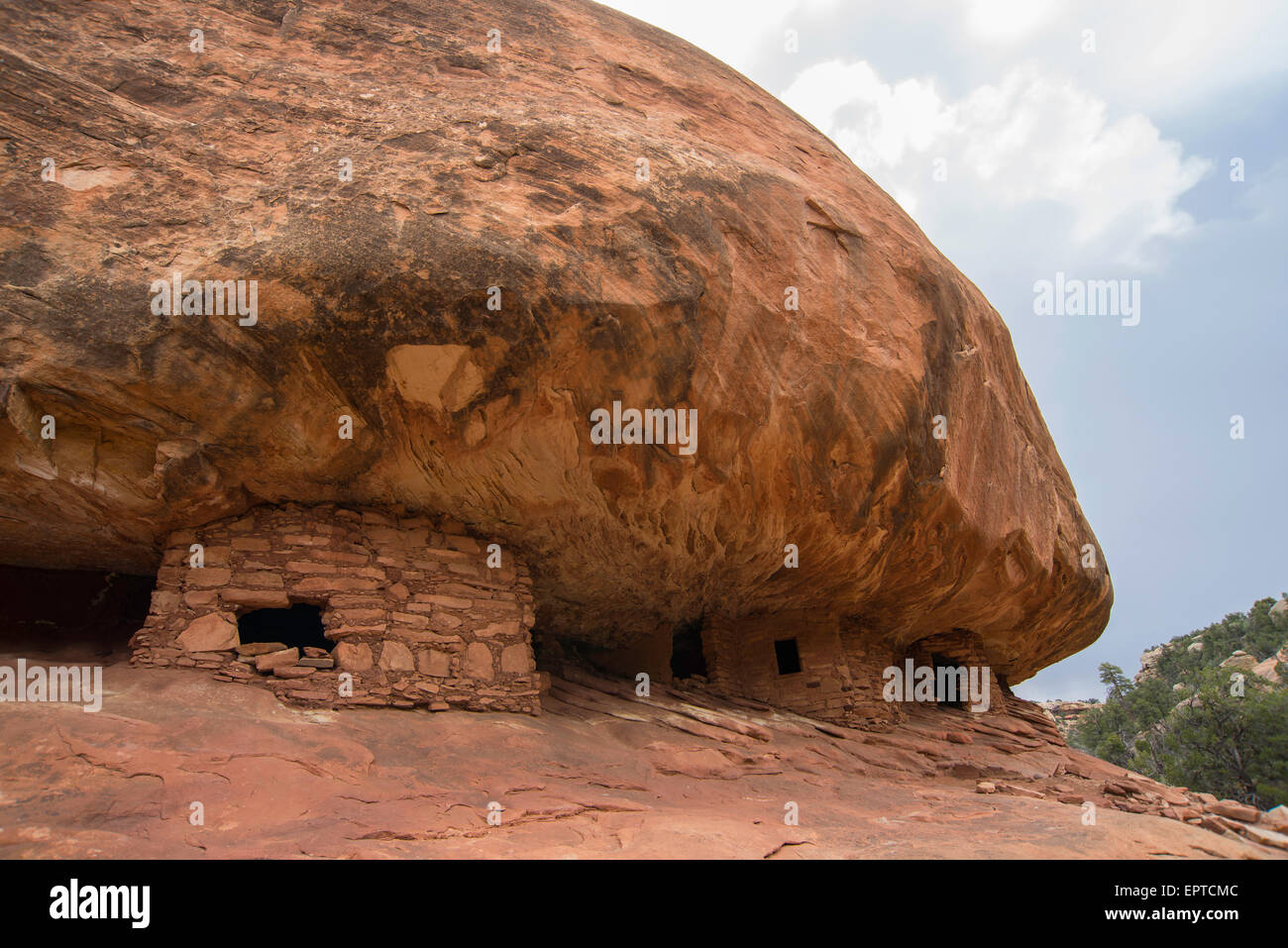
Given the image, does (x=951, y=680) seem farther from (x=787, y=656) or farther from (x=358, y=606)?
(x=358, y=606)

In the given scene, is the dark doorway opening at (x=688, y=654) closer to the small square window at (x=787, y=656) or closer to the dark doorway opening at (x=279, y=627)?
the small square window at (x=787, y=656)

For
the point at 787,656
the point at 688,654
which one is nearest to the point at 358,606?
the point at 688,654

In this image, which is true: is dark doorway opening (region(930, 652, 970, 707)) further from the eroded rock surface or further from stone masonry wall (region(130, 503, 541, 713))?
stone masonry wall (region(130, 503, 541, 713))

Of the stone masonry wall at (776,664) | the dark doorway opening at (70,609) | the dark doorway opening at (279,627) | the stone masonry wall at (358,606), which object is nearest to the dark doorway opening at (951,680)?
the stone masonry wall at (776,664)

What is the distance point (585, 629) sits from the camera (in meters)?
7.78

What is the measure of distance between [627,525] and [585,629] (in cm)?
199

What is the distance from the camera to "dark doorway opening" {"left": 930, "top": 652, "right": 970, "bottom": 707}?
380 inches

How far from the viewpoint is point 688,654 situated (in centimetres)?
893

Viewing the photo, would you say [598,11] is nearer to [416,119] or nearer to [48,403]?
[416,119]

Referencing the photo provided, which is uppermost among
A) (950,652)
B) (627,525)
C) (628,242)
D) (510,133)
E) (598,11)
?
(598,11)

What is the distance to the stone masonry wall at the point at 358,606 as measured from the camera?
486 centimetres

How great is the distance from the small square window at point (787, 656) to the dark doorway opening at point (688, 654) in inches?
29.4

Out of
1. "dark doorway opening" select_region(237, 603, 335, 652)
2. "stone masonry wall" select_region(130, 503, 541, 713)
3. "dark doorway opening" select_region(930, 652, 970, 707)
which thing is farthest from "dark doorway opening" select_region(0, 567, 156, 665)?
"dark doorway opening" select_region(930, 652, 970, 707)
